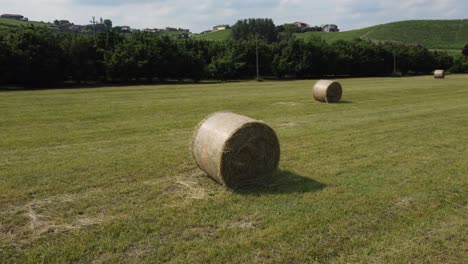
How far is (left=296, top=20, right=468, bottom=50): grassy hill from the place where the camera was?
4240 inches

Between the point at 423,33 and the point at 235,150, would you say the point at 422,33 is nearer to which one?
the point at 423,33

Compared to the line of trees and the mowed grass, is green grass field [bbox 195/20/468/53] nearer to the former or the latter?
the line of trees

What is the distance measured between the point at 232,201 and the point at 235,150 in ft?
3.46

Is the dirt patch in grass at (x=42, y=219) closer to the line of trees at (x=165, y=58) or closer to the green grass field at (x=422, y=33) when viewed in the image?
the line of trees at (x=165, y=58)

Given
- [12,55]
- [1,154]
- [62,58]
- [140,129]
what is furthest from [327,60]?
[1,154]

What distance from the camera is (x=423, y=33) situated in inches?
4596

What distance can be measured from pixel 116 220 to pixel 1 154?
590cm

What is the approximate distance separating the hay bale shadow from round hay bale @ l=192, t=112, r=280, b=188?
6.6 inches

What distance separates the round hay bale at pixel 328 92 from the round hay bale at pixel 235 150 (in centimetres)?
1459

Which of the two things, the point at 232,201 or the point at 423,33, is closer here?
the point at 232,201

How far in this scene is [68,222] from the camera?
6.02 m

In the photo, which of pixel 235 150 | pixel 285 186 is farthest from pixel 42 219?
pixel 285 186

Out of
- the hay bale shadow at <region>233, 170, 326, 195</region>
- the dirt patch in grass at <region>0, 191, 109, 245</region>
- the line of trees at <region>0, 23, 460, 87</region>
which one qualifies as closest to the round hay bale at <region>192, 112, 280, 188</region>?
the hay bale shadow at <region>233, 170, 326, 195</region>

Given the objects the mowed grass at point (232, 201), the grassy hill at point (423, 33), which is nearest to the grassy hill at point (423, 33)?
the grassy hill at point (423, 33)
